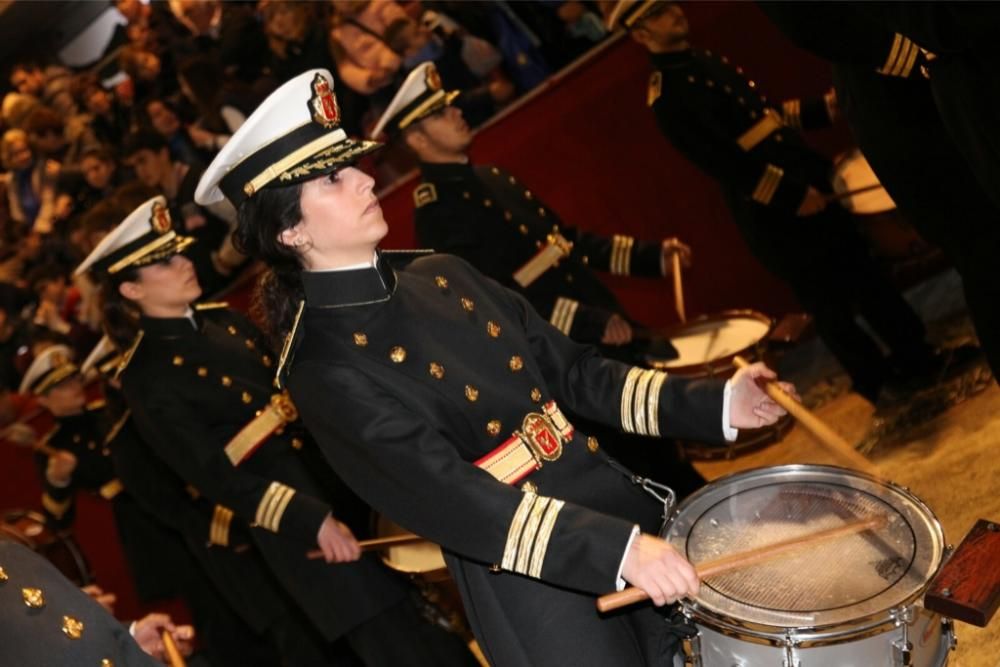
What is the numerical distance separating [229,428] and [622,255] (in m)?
1.52

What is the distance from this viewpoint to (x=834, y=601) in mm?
1918

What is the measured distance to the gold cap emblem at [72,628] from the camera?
2.08 meters

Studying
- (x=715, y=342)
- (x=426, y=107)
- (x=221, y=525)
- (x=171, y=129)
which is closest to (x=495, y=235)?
(x=426, y=107)

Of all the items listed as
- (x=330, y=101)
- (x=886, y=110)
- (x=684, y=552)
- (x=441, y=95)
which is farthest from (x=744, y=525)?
(x=441, y=95)

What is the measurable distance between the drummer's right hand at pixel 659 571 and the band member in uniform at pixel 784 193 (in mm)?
2658

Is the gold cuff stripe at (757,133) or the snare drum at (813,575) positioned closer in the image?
the snare drum at (813,575)

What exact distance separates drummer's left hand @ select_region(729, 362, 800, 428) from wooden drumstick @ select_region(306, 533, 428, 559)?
3.73ft

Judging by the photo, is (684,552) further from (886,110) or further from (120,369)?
(120,369)

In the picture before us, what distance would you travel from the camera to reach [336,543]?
3.25 meters

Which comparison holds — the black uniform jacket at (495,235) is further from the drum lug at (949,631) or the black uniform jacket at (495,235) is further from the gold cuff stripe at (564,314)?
the drum lug at (949,631)

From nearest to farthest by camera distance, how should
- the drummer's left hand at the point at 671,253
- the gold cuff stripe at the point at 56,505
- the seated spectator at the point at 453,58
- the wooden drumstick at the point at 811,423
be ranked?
the wooden drumstick at the point at 811,423, the drummer's left hand at the point at 671,253, the seated spectator at the point at 453,58, the gold cuff stripe at the point at 56,505

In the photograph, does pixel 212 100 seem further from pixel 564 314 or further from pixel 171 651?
pixel 171 651

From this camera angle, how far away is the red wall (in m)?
5.29

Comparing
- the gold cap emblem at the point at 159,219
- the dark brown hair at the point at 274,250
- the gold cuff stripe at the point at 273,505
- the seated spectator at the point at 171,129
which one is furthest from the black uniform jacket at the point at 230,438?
the seated spectator at the point at 171,129
